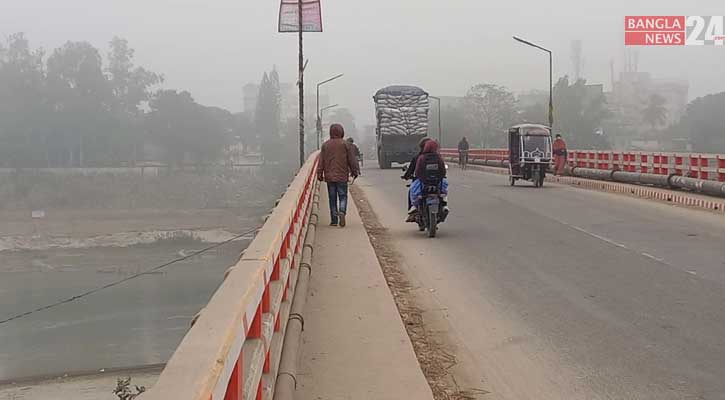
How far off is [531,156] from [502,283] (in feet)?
62.2

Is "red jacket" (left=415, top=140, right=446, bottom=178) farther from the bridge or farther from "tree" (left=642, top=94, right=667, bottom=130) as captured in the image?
"tree" (left=642, top=94, right=667, bottom=130)

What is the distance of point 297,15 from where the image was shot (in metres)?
27.9

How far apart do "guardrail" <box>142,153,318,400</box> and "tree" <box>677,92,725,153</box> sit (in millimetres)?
25683

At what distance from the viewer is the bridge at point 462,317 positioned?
366 cm

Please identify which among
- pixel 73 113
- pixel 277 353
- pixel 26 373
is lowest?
pixel 26 373

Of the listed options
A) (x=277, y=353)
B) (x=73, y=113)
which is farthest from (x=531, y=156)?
(x=73, y=113)

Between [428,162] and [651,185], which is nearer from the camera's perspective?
[428,162]

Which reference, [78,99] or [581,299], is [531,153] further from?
[78,99]

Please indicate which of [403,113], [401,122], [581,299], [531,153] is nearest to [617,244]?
[581,299]

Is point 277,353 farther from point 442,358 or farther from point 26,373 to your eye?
point 26,373

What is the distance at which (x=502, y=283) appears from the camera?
9.67 m

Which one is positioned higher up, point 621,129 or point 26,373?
point 621,129

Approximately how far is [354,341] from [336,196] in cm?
849

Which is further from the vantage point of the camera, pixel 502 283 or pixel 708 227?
pixel 708 227
